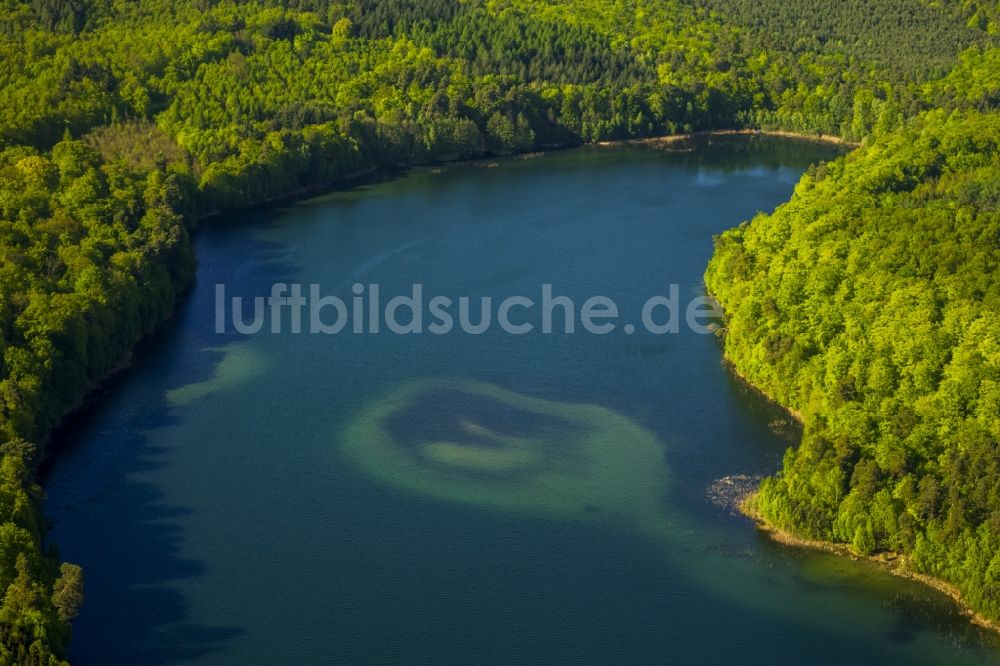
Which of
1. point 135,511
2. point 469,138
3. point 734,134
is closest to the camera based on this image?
point 135,511

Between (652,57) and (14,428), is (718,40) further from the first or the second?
(14,428)

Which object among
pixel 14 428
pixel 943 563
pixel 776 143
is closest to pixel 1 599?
pixel 14 428

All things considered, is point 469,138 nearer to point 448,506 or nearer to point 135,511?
point 448,506

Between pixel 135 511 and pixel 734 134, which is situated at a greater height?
pixel 734 134

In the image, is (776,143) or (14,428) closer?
(14,428)

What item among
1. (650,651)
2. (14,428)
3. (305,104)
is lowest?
(650,651)

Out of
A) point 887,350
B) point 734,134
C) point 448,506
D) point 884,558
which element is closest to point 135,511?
point 448,506
